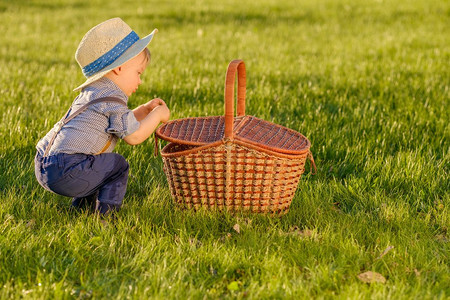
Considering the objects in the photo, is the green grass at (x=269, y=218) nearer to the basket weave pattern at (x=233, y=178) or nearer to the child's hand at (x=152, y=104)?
the basket weave pattern at (x=233, y=178)

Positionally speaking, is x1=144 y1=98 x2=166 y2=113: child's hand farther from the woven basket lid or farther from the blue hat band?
the blue hat band

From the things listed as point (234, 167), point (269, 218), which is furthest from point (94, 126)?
point (269, 218)

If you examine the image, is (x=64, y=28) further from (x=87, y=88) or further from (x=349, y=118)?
(x=87, y=88)

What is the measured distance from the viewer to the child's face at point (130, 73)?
3418 mm

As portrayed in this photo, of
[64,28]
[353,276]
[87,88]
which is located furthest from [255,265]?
[64,28]

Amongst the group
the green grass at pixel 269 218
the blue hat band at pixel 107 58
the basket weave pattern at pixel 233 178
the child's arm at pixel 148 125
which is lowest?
the green grass at pixel 269 218

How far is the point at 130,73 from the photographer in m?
3.44

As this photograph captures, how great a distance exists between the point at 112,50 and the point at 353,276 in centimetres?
177

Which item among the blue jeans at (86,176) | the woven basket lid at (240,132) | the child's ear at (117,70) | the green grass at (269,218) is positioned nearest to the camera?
the green grass at (269,218)

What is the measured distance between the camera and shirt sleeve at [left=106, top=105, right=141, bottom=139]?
10.8 feet

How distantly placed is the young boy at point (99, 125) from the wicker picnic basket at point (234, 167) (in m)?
0.30

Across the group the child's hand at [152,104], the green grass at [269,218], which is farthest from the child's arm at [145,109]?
the green grass at [269,218]

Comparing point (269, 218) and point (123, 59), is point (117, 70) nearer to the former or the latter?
point (123, 59)

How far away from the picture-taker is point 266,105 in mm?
5617
